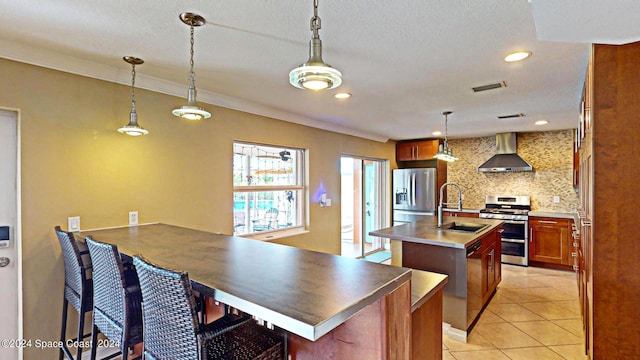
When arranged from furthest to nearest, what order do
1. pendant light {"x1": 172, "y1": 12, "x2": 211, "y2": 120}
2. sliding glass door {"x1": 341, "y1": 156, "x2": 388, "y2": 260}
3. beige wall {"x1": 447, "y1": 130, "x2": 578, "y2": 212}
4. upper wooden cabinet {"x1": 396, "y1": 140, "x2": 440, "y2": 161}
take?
upper wooden cabinet {"x1": 396, "y1": 140, "x2": 440, "y2": 161}, sliding glass door {"x1": 341, "y1": 156, "x2": 388, "y2": 260}, beige wall {"x1": 447, "y1": 130, "x2": 578, "y2": 212}, pendant light {"x1": 172, "y1": 12, "x2": 211, "y2": 120}

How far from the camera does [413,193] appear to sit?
20.6 ft

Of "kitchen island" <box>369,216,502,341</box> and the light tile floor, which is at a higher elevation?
"kitchen island" <box>369,216,502,341</box>

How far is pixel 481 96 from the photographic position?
331cm

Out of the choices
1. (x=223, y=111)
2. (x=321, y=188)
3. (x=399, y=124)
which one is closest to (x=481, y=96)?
(x=399, y=124)

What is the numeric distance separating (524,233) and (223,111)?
5.10m

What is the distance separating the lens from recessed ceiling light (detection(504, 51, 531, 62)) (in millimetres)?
2199

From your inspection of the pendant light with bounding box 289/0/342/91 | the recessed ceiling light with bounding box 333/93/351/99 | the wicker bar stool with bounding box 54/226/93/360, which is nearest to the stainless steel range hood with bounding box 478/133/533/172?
the recessed ceiling light with bounding box 333/93/351/99

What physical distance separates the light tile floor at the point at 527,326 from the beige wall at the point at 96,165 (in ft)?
8.96

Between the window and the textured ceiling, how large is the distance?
0.66 metres

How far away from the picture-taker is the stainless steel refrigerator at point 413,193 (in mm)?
6125

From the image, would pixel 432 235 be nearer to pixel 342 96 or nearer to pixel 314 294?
pixel 342 96

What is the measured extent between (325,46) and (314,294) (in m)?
1.64

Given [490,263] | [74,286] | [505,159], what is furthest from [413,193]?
[74,286]

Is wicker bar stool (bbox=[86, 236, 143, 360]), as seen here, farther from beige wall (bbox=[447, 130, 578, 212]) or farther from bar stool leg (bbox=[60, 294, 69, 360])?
beige wall (bbox=[447, 130, 578, 212])
